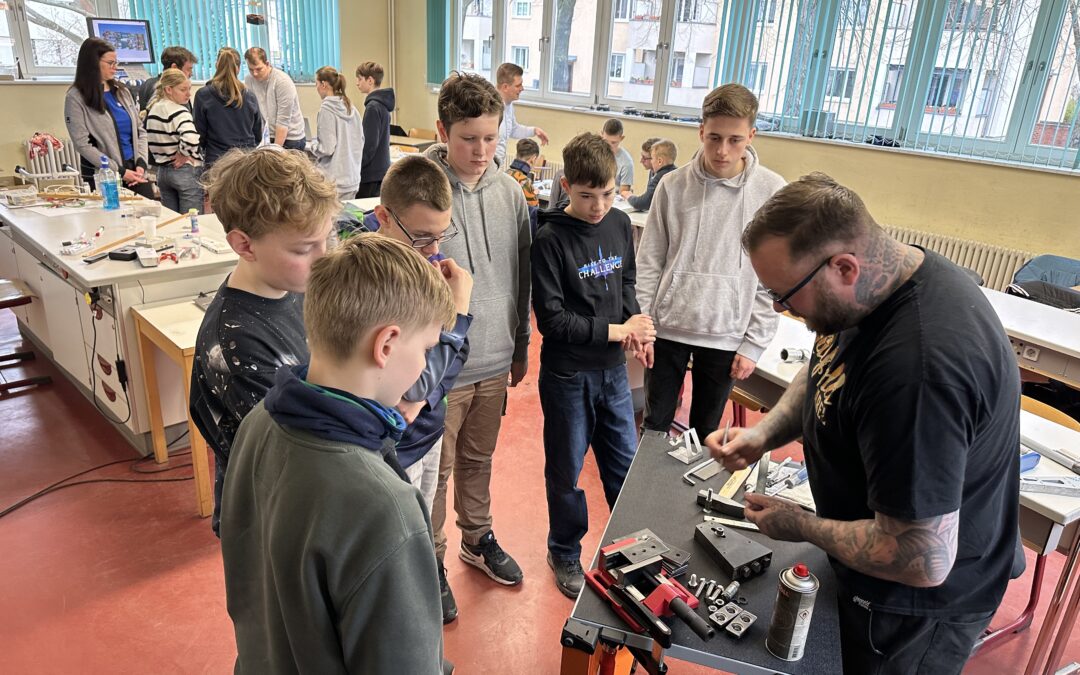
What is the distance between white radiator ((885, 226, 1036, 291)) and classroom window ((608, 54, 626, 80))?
3323mm

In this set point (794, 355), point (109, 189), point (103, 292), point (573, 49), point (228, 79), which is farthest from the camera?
point (573, 49)

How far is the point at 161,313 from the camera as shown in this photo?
2.88m

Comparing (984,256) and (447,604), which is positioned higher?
(984,256)

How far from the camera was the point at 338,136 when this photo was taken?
5258 mm

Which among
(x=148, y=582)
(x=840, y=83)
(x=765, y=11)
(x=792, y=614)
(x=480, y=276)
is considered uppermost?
(x=765, y=11)

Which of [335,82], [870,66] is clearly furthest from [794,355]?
[335,82]

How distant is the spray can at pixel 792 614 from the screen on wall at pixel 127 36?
7548 millimetres

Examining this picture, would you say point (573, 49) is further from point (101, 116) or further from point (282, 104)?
point (101, 116)

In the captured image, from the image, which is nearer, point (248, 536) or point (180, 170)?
point (248, 536)

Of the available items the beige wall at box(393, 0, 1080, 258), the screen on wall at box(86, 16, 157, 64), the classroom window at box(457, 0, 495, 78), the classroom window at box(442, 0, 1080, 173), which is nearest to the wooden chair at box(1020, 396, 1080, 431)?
the beige wall at box(393, 0, 1080, 258)

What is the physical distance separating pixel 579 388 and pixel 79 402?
286cm

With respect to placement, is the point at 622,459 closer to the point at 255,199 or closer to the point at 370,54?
the point at 255,199

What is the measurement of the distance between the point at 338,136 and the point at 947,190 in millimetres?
4547

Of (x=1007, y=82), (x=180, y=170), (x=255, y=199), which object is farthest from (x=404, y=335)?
(x=1007, y=82)
